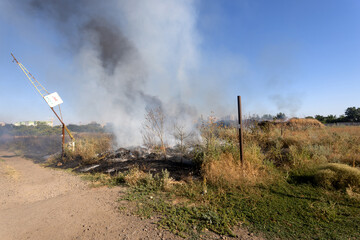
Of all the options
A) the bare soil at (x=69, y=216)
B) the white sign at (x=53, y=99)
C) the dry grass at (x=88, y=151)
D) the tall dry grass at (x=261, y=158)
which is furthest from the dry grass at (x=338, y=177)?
the white sign at (x=53, y=99)

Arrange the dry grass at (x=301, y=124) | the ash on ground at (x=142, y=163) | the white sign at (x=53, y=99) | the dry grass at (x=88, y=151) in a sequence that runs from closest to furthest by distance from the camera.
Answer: the ash on ground at (x=142, y=163)
the dry grass at (x=88, y=151)
the white sign at (x=53, y=99)
the dry grass at (x=301, y=124)

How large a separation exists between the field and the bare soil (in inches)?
10.2

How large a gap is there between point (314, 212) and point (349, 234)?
0.61 meters

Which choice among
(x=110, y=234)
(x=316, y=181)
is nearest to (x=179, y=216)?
(x=110, y=234)

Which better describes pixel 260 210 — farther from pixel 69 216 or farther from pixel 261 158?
pixel 69 216

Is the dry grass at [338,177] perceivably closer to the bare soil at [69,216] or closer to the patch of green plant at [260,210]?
the patch of green plant at [260,210]

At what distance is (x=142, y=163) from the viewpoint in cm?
659

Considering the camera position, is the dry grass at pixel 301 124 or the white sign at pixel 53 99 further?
the dry grass at pixel 301 124

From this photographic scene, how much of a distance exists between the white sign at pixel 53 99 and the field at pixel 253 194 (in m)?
5.79

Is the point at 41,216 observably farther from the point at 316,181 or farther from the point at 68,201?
the point at 316,181

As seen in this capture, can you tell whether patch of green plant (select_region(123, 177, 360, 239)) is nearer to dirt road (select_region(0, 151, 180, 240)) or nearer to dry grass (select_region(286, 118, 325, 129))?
dirt road (select_region(0, 151, 180, 240))

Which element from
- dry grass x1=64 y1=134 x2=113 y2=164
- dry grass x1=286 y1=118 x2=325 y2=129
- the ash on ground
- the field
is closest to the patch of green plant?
the field

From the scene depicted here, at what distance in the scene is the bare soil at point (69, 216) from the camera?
2.72m

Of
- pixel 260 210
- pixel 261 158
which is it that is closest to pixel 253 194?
pixel 260 210
